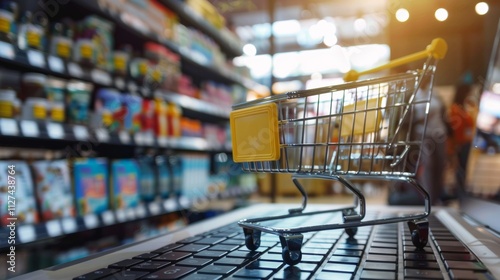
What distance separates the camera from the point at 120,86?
2.46 meters

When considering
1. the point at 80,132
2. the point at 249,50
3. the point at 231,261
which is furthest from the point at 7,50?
the point at 249,50

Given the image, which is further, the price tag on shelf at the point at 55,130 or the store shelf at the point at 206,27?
the store shelf at the point at 206,27

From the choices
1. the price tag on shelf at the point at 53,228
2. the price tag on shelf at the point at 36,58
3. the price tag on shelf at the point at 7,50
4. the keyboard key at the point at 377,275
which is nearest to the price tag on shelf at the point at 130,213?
the price tag on shelf at the point at 53,228

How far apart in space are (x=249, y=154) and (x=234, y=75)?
Result: 11.4ft

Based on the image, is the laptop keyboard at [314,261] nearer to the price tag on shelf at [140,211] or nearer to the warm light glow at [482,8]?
the warm light glow at [482,8]

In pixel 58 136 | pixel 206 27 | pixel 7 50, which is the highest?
pixel 206 27

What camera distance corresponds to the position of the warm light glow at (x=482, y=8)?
169cm

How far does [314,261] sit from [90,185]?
1.73 metres

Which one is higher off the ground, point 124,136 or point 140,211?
point 124,136

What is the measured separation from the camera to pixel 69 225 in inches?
78.1

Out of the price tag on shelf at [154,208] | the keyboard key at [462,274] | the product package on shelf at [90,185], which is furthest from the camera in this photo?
the price tag on shelf at [154,208]

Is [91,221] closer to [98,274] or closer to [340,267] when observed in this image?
[98,274]

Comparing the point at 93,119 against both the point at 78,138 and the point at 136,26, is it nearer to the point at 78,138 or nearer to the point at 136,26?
the point at 78,138

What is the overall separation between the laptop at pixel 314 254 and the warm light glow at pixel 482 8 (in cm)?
61
